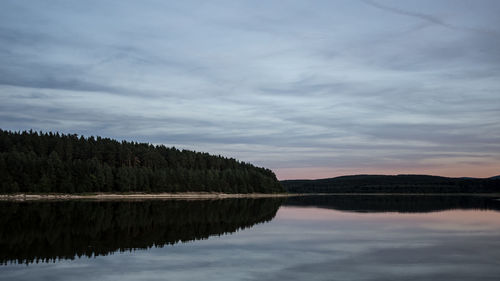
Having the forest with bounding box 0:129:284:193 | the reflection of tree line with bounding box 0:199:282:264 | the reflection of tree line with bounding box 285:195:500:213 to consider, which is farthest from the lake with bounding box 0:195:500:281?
the forest with bounding box 0:129:284:193

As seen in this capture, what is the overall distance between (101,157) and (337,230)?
121 metres

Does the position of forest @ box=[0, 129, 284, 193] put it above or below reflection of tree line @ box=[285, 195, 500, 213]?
above

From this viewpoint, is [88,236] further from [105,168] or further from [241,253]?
[105,168]

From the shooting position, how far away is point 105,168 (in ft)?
407

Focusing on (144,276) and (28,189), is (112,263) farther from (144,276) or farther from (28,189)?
(28,189)

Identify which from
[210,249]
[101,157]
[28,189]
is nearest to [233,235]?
[210,249]

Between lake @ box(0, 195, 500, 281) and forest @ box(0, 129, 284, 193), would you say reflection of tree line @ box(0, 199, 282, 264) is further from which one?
forest @ box(0, 129, 284, 193)

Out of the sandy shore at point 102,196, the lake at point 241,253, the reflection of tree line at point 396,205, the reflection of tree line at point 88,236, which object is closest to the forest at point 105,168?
the sandy shore at point 102,196

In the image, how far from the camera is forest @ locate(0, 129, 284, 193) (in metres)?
107

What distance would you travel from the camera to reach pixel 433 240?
29.7 m

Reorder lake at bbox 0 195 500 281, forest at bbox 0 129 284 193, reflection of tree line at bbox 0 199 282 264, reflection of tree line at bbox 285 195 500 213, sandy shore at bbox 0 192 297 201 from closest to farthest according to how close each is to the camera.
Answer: lake at bbox 0 195 500 281 → reflection of tree line at bbox 0 199 282 264 → reflection of tree line at bbox 285 195 500 213 → sandy shore at bbox 0 192 297 201 → forest at bbox 0 129 284 193

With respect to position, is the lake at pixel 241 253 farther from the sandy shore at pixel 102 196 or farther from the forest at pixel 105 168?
the forest at pixel 105 168

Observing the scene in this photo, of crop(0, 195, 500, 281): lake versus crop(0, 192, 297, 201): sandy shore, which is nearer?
crop(0, 195, 500, 281): lake

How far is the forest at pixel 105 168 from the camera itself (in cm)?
10725
